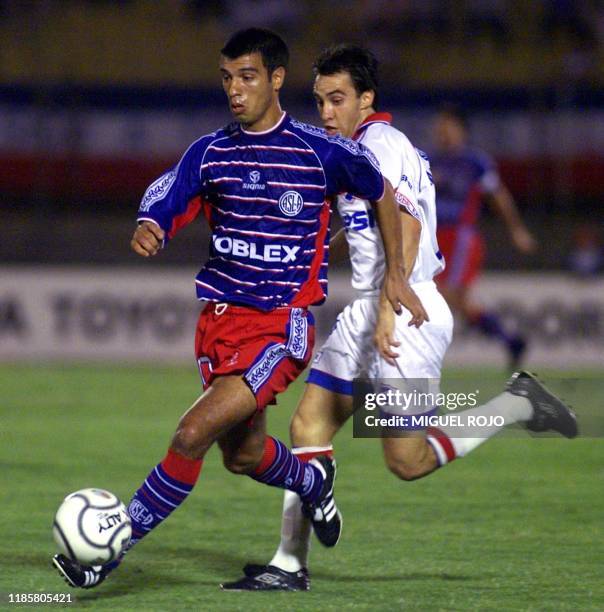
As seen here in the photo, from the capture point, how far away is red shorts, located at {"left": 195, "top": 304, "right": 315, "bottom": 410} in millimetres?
4656

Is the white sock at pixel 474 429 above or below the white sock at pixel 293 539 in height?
above

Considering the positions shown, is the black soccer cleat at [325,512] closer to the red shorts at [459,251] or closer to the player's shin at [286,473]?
the player's shin at [286,473]

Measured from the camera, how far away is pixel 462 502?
673 cm

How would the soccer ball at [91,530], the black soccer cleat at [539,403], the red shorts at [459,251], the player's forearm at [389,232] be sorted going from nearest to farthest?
the soccer ball at [91,530]
the player's forearm at [389,232]
the black soccer cleat at [539,403]
the red shorts at [459,251]

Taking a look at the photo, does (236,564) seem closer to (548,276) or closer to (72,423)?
(72,423)

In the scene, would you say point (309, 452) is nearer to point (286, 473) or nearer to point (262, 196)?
point (286, 473)

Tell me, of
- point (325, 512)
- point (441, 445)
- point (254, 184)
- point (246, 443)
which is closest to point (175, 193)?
point (254, 184)

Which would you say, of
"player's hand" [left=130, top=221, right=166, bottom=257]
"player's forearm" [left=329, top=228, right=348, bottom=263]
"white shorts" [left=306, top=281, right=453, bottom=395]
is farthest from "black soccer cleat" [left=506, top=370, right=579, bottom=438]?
"player's hand" [left=130, top=221, right=166, bottom=257]

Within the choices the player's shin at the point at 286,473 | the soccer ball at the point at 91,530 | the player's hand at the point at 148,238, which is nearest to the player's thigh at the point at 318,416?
the player's shin at the point at 286,473

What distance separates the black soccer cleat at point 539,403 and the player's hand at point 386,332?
1.23 metres

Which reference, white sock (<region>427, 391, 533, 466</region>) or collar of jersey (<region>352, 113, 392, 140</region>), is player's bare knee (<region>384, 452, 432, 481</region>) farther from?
collar of jersey (<region>352, 113, 392, 140</region>)

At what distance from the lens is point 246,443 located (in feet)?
15.5

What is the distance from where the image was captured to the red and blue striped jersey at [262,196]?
475 cm

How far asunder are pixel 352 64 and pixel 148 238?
1.32 meters
